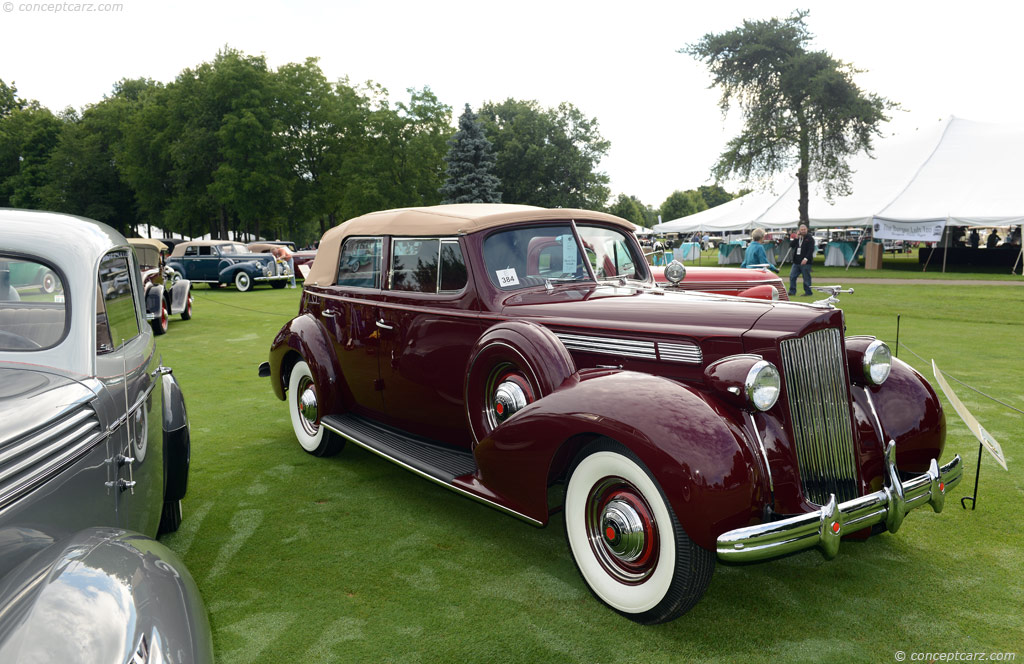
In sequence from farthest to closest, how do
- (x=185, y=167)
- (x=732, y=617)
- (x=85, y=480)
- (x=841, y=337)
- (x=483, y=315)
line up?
1. (x=185, y=167)
2. (x=483, y=315)
3. (x=841, y=337)
4. (x=732, y=617)
5. (x=85, y=480)

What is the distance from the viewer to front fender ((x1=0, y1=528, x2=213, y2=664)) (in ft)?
4.68

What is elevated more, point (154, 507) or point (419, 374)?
point (419, 374)

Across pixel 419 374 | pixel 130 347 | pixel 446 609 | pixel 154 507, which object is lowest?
pixel 446 609

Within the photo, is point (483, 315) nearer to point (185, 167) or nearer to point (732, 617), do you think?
point (732, 617)

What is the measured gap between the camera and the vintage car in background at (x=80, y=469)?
151cm

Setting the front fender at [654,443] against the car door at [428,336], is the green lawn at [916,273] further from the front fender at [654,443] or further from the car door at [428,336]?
the front fender at [654,443]

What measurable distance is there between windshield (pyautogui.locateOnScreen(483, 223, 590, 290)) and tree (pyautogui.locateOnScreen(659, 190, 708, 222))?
4116 inches

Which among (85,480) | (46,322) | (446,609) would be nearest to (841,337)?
(446,609)

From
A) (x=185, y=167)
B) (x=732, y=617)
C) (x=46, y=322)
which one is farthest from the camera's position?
(x=185, y=167)

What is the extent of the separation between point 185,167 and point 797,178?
3468 cm

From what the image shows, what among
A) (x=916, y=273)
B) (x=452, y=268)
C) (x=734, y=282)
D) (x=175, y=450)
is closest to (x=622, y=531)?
(x=452, y=268)

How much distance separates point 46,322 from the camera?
2.62m

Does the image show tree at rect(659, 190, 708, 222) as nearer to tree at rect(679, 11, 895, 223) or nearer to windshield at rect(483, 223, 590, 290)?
tree at rect(679, 11, 895, 223)

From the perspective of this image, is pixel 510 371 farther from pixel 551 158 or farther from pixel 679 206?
pixel 679 206
